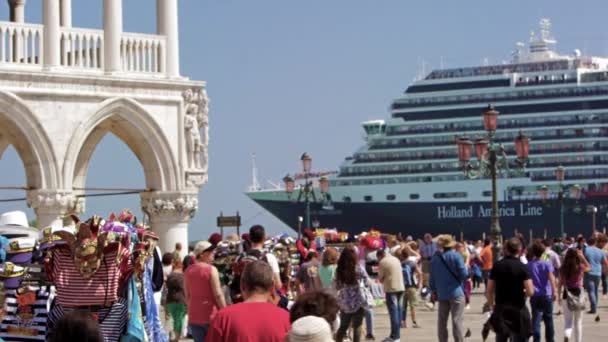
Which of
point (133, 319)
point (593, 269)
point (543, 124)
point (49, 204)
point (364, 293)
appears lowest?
point (593, 269)

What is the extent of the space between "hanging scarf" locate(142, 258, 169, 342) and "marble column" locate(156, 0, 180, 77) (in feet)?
42.0

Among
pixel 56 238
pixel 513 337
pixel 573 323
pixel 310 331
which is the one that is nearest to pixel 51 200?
pixel 573 323

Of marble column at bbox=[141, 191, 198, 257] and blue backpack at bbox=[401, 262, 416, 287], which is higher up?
marble column at bbox=[141, 191, 198, 257]

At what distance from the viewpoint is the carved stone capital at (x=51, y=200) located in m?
21.4

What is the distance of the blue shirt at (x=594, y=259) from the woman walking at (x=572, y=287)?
3262 mm

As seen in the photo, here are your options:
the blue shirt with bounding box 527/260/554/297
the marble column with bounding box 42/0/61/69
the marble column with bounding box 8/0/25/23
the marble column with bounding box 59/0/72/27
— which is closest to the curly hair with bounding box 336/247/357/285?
the blue shirt with bounding box 527/260/554/297

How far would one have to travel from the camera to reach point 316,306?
22.3 feet

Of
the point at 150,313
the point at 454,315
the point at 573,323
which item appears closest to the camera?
the point at 150,313

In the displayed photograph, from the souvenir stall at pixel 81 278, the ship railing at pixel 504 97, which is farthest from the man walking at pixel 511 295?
the ship railing at pixel 504 97

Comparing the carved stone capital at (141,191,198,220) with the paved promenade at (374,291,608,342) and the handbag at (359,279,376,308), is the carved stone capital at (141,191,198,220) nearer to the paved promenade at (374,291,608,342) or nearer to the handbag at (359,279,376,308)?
the paved promenade at (374,291,608,342)

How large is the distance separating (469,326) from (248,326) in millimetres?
12495

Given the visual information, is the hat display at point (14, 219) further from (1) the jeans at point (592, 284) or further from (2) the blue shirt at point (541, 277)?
(1) the jeans at point (592, 284)

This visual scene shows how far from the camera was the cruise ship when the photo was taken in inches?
3342

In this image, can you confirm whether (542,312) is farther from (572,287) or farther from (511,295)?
(511,295)
